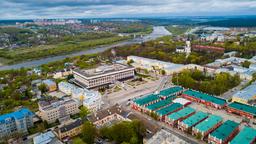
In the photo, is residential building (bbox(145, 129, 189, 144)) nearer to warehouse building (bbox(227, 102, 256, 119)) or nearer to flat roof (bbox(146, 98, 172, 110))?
flat roof (bbox(146, 98, 172, 110))

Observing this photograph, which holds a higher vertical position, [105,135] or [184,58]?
[184,58]

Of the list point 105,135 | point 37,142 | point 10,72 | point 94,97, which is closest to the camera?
point 37,142

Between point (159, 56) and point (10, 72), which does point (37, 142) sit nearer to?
point (10, 72)

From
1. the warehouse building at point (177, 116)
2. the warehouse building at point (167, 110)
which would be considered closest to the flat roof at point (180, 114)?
the warehouse building at point (177, 116)

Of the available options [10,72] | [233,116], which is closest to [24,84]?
[10,72]

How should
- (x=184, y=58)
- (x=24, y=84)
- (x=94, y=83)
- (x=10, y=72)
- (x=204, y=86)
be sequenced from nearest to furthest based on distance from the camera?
1. (x=204, y=86)
2. (x=94, y=83)
3. (x=24, y=84)
4. (x=10, y=72)
5. (x=184, y=58)

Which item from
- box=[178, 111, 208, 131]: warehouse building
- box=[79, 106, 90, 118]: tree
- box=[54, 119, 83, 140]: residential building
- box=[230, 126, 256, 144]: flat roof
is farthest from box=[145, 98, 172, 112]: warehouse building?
box=[230, 126, 256, 144]: flat roof

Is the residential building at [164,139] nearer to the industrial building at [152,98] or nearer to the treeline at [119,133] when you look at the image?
the treeline at [119,133]
